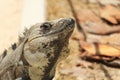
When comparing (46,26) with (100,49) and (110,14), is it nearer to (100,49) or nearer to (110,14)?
(100,49)

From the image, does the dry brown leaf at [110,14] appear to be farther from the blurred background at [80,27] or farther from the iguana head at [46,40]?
the iguana head at [46,40]

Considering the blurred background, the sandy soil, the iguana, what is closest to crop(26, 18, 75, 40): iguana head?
the iguana

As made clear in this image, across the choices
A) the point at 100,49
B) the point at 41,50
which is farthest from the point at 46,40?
the point at 100,49

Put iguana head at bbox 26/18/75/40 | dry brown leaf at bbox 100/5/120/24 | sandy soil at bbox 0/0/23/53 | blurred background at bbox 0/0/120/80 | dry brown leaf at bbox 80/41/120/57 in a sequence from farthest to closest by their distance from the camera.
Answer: dry brown leaf at bbox 100/5/120/24 → sandy soil at bbox 0/0/23/53 → dry brown leaf at bbox 80/41/120/57 → blurred background at bbox 0/0/120/80 → iguana head at bbox 26/18/75/40

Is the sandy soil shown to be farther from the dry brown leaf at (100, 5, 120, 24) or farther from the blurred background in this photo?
the dry brown leaf at (100, 5, 120, 24)

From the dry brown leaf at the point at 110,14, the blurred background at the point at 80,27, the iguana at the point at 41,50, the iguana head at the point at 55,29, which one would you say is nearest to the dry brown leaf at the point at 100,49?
the blurred background at the point at 80,27

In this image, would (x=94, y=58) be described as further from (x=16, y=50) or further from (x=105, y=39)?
(x=16, y=50)
